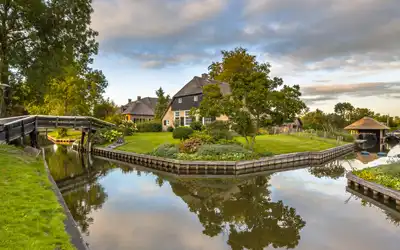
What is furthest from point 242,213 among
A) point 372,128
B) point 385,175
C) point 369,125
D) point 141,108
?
point 141,108

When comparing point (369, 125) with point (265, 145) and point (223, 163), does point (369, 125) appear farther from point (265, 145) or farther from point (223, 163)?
point (223, 163)

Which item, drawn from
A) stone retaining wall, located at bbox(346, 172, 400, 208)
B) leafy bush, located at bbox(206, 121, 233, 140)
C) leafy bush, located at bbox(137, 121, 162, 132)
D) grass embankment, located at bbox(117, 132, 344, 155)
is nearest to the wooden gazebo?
grass embankment, located at bbox(117, 132, 344, 155)

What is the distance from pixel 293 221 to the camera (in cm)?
914

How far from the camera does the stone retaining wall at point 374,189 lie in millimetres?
11002

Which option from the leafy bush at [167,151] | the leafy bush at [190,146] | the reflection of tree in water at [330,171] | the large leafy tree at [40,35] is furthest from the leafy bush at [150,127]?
the reflection of tree in water at [330,171]

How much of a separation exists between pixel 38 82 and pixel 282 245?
21678 mm

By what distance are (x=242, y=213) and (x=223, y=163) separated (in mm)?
8081

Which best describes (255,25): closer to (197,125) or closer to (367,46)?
(367,46)

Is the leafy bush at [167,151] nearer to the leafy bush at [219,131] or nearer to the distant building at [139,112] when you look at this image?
the leafy bush at [219,131]

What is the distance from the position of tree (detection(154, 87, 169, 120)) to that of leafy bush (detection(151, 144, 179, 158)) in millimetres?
30827

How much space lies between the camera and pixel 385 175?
12.8 metres

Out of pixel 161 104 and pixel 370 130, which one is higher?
pixel 161 104

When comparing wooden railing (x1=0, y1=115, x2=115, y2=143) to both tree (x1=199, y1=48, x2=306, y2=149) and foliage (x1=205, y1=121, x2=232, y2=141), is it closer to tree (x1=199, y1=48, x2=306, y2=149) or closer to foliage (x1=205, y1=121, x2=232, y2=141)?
tree (x1=199, y1=48, x2=306, y2=149)

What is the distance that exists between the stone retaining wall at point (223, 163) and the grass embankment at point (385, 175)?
626 centimetres
